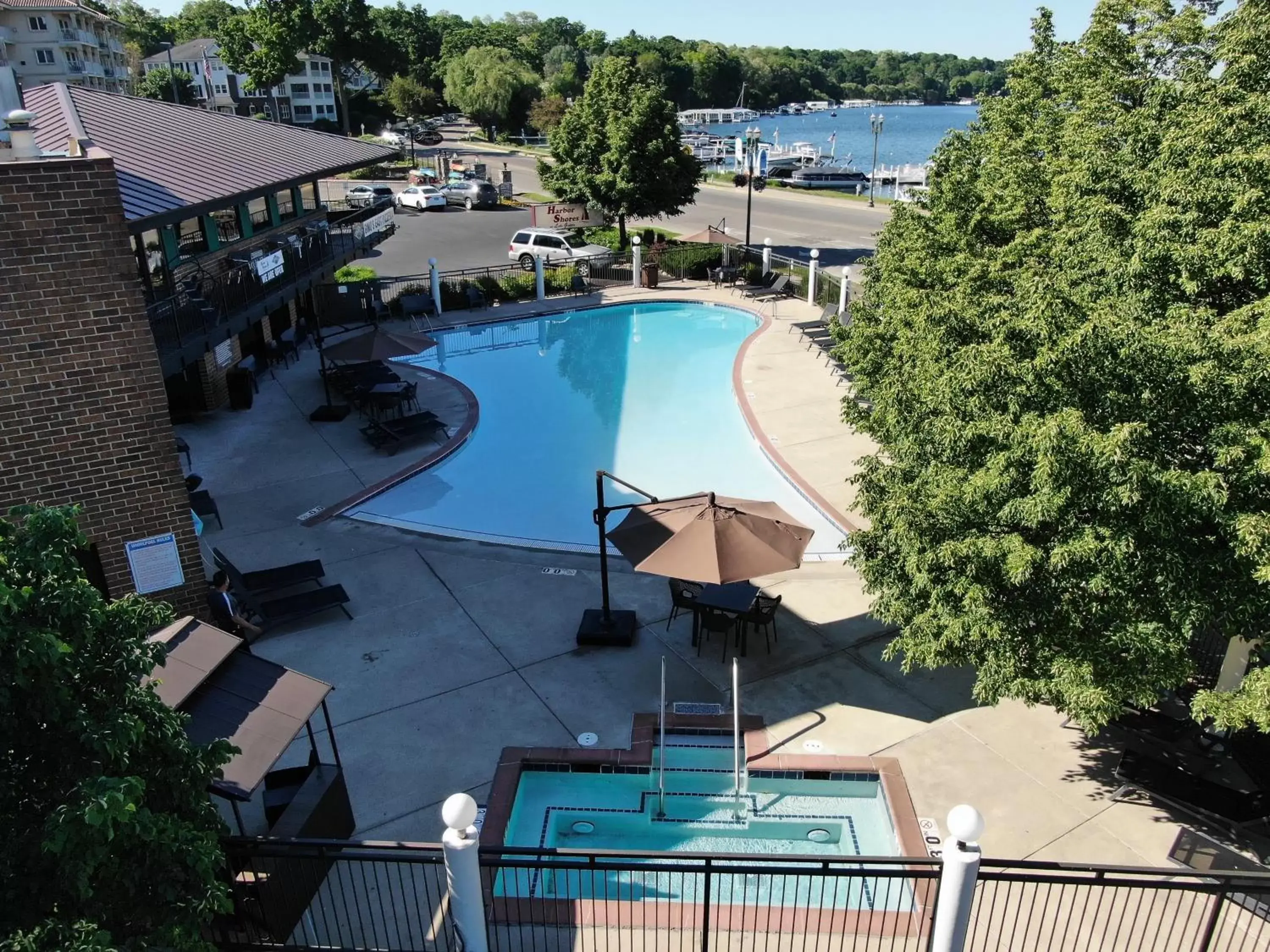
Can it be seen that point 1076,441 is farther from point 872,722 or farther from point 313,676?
point 313,676

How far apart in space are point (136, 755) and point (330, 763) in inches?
158

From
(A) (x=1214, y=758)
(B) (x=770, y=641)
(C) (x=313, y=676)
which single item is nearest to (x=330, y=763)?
(C) (x=313, y=676)

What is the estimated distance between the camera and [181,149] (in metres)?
17.7

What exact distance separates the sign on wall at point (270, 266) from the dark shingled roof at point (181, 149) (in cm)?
181

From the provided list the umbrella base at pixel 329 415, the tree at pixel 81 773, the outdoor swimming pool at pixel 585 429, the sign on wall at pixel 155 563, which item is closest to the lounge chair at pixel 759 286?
the outdoor swimming pool at pixel 585 429

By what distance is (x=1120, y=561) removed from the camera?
7094 millimetres

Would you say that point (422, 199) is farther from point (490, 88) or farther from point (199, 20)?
point (199, 20)

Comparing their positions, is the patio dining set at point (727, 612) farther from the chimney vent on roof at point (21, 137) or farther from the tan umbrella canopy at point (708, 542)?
the chimney vent on roof at point (21, 137)

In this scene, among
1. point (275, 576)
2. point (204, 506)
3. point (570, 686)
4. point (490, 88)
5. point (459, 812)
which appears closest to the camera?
point (459, 812)

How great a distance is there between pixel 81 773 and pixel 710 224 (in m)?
44.0

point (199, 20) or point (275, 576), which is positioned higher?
point (199, 20)

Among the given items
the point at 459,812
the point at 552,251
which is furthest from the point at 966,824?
the point at 552,251

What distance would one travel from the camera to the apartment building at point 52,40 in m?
91.9

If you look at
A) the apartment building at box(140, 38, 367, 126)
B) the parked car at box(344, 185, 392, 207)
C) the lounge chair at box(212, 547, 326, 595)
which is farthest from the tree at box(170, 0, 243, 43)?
the lounge chair at box(212, 547, 326, 595)
